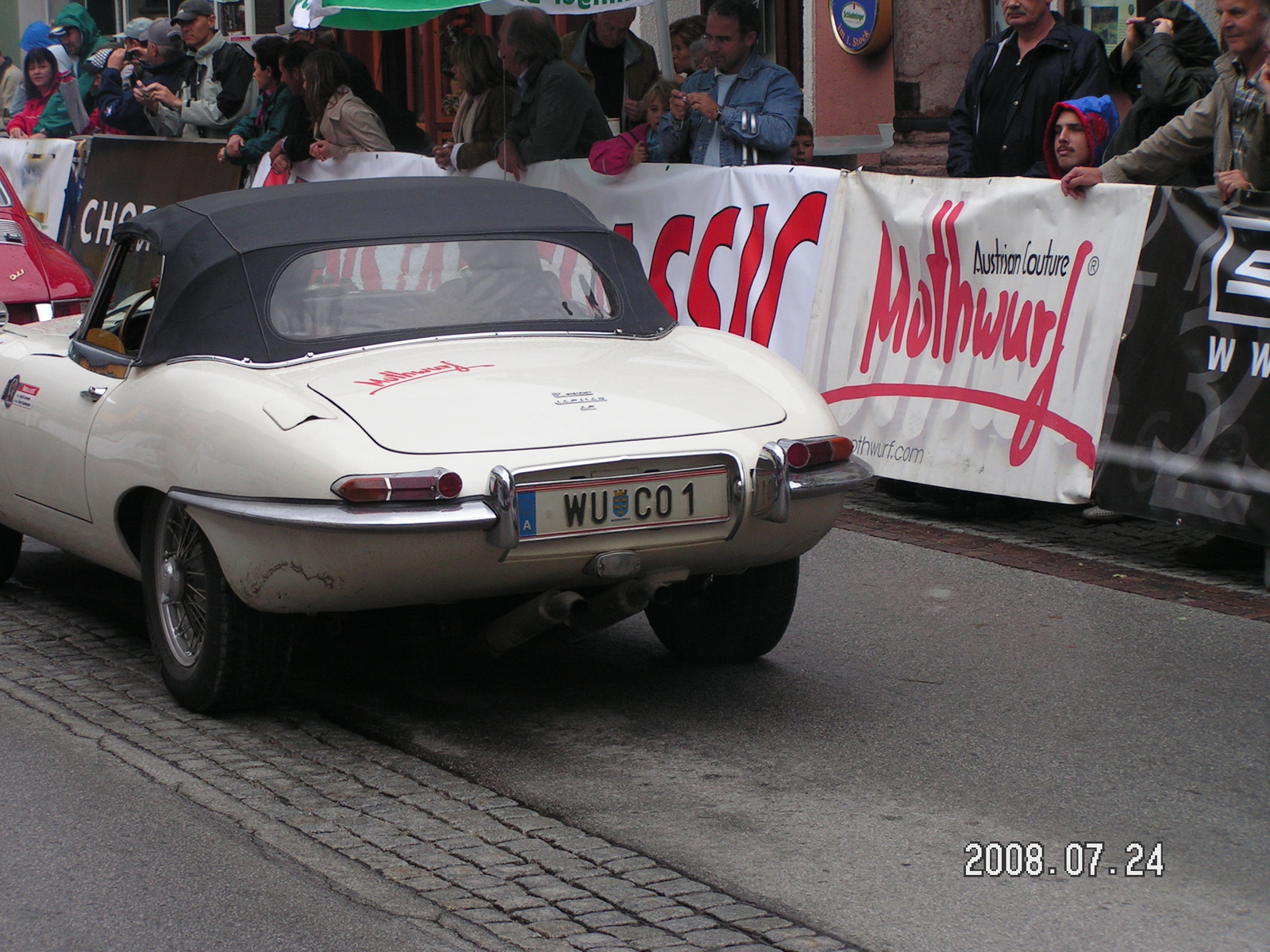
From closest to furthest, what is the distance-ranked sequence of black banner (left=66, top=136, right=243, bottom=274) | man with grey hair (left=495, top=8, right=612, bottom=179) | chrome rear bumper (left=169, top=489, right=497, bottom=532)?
chrome rear bumper (left=169, top=489, right=497, bottom=532), man with grey hair (left=495, top=8, right=612, bottom=179), black banner (left=66, top=136, right=243, bottom=274)

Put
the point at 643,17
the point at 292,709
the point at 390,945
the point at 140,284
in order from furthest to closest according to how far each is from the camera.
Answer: the point at 643,17, the point at 140,284, the point at 292,709, the point at 390,945

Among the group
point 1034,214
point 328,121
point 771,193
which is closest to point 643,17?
point 328,121

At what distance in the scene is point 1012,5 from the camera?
9.22 meters

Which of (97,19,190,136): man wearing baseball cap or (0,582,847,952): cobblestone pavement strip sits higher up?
(97,19,190,136): man wearing baseball cap

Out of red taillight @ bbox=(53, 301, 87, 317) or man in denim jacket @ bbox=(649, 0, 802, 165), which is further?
red taillight @ bbox=(53, 301, 87, 317)

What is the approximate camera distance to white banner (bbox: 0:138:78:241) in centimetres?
1619

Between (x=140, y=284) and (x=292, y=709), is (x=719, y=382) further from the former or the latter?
(x=140, y=284)

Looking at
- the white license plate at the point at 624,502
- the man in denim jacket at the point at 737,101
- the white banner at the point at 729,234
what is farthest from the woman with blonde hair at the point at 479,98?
the white license plate at the point at 624,502

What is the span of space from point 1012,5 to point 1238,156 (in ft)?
7.48

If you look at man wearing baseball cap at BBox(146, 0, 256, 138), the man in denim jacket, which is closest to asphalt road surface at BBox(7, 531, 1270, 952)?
the man in denim jacket

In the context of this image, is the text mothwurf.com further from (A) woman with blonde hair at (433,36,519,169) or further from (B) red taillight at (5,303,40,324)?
(B) red taillight at (5,303,40,324)

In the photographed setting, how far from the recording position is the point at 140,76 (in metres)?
16.1

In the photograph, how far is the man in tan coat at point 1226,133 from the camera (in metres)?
7.13

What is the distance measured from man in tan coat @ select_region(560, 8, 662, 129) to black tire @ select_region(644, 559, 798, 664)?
7.07m
